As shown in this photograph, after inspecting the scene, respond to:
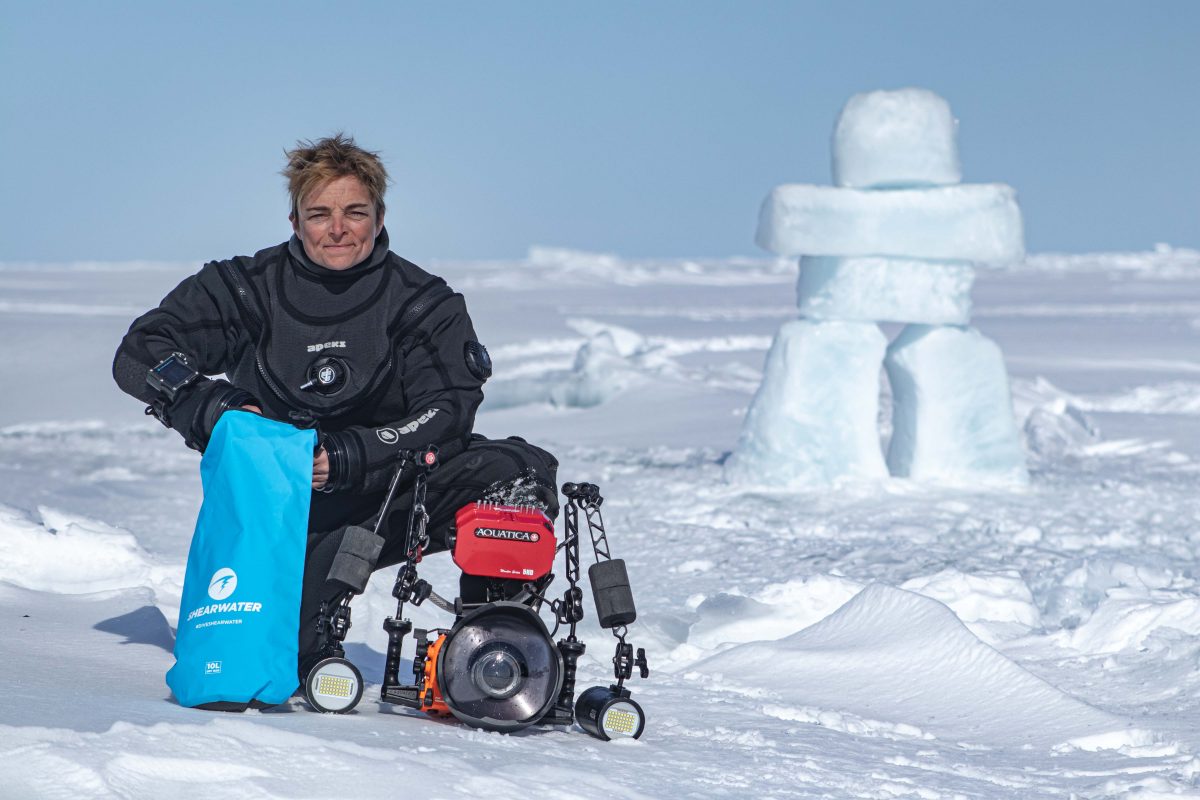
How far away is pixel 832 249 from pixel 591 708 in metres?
4.79

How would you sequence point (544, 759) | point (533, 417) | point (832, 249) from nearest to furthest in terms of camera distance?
point (544, 759)
point (832, 249)
point (533, 417)

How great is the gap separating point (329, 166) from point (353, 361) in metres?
0.40

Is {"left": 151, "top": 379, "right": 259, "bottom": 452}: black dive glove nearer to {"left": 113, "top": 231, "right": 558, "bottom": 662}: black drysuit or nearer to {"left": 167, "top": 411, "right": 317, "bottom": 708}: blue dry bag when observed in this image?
{"left": 167, "top": 411, "right": 317, "bottom": 708}: blue dry bag

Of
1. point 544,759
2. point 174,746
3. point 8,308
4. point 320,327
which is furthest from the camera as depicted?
point 8,308

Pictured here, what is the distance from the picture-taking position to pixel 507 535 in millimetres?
2600

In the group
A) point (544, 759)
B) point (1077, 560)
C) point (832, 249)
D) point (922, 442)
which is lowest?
point (544, 759)

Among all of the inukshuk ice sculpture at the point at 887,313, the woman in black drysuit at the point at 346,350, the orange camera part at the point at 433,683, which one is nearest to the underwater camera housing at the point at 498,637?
the orange camera part at the point at 433,683

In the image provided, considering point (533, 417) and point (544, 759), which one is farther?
point (533, 417)

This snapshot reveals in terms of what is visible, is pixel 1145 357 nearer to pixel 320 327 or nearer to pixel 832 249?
pixel 832 249

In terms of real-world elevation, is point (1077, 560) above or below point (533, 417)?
below

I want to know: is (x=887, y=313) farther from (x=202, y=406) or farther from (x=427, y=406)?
(x=202, y=406)

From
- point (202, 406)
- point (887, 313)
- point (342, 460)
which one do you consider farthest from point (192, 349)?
point (887, 313)

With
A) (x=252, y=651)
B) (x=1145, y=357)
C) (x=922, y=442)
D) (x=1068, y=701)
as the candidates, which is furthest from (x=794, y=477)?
(x=1145, y=357)

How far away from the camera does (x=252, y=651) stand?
8.18 feet
